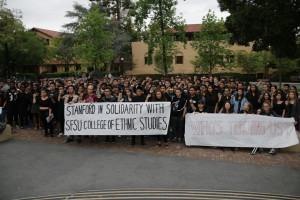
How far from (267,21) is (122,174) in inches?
527

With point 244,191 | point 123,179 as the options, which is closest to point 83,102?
point 123,179

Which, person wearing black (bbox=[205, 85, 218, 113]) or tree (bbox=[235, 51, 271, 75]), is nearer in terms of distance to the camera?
person wearing black (bbox=[205, 85, 218, 113])

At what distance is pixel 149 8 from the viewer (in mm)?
23828

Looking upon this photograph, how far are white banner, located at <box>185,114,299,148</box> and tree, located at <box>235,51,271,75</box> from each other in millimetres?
31030

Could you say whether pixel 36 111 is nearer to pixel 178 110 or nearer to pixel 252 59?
pixel 178 110

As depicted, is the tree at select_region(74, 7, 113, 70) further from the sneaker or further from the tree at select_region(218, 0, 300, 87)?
the sneaker

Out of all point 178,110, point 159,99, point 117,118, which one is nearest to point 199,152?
point 178,110

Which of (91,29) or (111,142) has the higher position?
(91,29)

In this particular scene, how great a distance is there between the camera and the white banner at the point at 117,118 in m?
7.75

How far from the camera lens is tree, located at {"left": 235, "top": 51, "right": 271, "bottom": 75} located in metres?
35.2

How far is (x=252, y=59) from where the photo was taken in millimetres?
35438

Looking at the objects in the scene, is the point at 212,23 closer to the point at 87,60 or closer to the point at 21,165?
the point at 87,60

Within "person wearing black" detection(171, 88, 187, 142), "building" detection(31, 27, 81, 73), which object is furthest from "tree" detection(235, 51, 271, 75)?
"building" detection(31, 27, 81, 73)

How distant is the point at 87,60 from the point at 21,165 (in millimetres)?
16548
